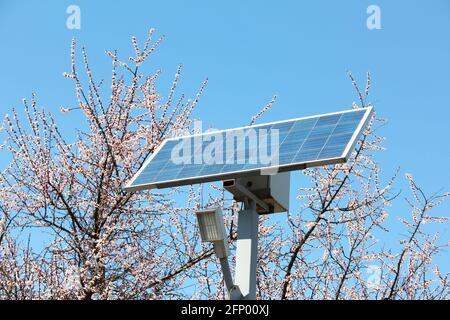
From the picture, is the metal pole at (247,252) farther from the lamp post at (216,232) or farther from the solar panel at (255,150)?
the solar panel at (255,150)

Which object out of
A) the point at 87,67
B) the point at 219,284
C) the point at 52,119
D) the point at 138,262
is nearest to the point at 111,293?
the point at 138,262

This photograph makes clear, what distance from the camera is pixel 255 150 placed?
5.82 meters

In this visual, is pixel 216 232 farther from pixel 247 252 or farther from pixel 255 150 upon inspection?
pixel 255 150

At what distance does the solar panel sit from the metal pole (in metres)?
0.43

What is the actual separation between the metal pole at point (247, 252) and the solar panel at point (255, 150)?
1.40 feet

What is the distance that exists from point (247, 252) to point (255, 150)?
92 centimetres

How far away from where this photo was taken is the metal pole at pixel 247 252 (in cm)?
535

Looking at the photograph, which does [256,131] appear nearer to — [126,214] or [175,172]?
[175,172]

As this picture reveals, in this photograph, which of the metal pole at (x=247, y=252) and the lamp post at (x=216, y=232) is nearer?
the lamp post at (x=216, y=232)

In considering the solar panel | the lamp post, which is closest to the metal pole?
the lamp post

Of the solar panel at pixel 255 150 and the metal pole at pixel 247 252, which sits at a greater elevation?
the solar panel at pixel 255 150

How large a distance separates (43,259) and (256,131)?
421 centimetres

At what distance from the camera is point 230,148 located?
6.14m

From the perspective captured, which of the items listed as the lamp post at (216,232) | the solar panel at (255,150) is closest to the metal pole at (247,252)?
the lamp post at (216,232)
